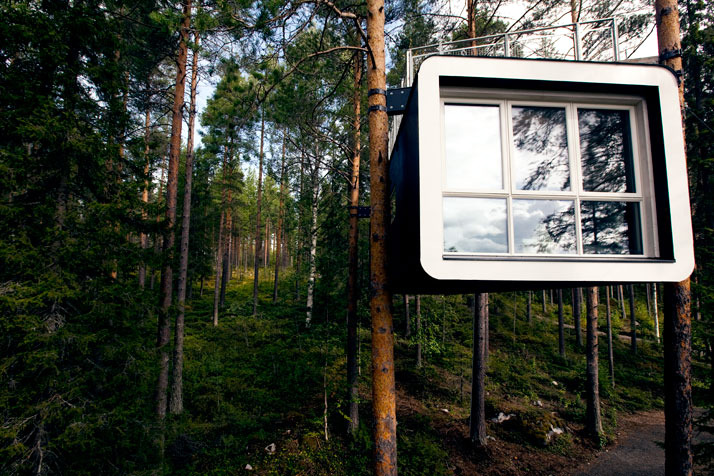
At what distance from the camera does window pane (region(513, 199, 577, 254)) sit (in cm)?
291

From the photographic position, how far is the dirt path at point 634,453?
764cm

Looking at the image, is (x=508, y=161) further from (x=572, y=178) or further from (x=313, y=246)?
(x=313, y=246)

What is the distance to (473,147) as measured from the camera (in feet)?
10.1

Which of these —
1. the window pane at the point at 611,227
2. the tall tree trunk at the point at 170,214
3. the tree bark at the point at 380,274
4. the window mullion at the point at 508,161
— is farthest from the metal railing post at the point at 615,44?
the tall tree trunk at the point at 170,214

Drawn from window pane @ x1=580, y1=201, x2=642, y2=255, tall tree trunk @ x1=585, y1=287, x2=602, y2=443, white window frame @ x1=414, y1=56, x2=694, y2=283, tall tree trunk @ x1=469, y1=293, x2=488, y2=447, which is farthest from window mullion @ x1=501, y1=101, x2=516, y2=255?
tall tree trunk @ x1=585, y1=287, x2=602, y2=443

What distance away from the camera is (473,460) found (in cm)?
764

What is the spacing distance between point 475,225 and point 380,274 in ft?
4.53

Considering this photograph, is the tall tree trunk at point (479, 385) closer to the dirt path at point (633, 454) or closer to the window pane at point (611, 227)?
the dirt path at point (633, 454)

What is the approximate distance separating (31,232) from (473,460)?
10406 millimetres

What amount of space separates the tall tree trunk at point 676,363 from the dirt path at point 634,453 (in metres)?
3.32

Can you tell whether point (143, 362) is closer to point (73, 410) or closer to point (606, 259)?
point (73, 410)

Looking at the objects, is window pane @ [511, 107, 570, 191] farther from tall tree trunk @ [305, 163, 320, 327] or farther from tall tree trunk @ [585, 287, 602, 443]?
tall tree trunk @ [305, 163, 320, 327]

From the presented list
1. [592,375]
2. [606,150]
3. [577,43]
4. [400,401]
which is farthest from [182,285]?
[592,375]

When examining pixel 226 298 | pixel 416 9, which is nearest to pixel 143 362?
pixel 416 9
